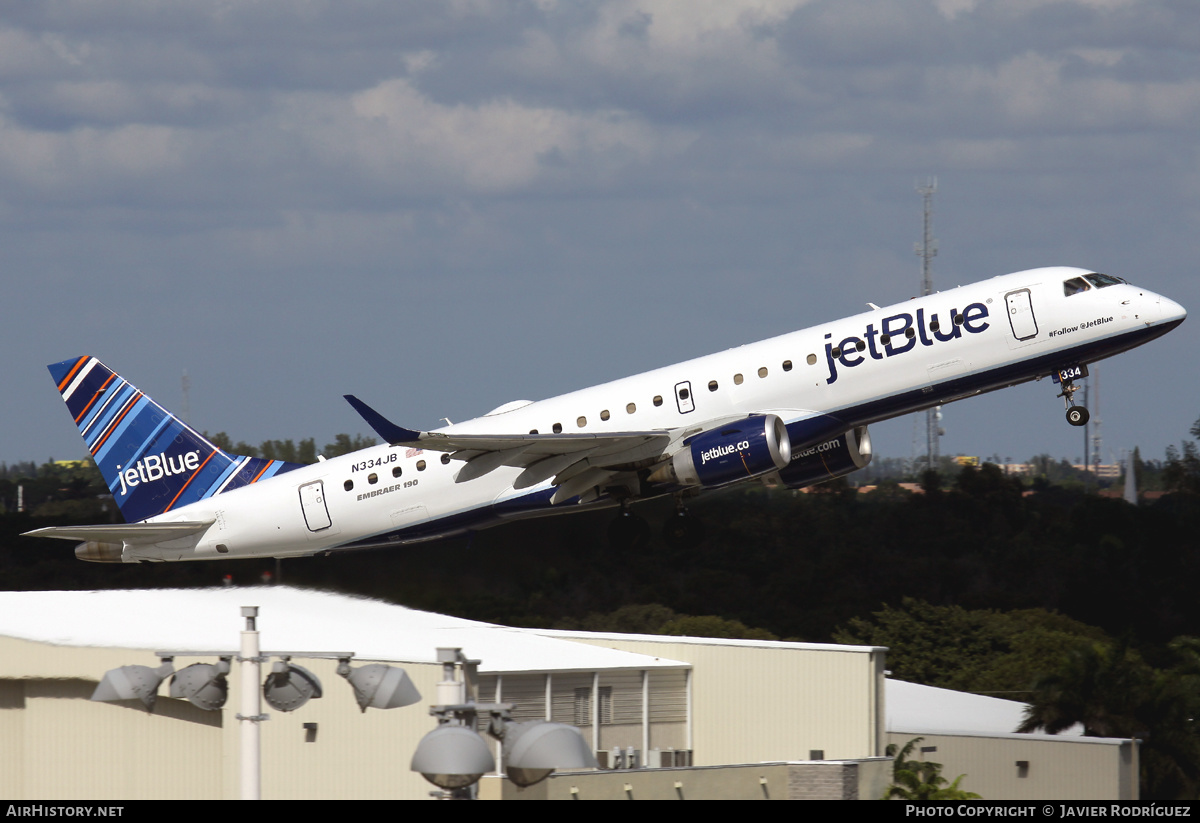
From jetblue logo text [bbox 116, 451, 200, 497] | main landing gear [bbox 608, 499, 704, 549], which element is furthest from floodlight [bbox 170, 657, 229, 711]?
jetblue logo text [bbox 116, 451, 200, 497]

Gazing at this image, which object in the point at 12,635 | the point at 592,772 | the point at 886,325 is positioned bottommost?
the point at 592,772

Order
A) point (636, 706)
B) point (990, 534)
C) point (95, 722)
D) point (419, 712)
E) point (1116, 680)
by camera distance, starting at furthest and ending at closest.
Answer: point (990, 534)
point (1116, 680)
point (636, 706)
point (95, 722)
point (419, 712)

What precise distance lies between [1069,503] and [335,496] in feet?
265

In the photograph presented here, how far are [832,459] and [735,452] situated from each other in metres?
5.00

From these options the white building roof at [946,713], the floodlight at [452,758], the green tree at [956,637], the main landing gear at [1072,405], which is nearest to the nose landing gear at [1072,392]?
the main landing gear at [1072,405]

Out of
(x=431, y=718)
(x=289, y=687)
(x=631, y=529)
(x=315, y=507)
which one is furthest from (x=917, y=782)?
(x=289, y=687)

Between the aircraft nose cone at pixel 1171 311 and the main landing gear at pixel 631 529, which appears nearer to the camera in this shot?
the aircraft nose cone at pixel 1171 311

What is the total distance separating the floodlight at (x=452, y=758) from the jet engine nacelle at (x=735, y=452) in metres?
18.8

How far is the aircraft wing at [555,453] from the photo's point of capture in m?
36.2

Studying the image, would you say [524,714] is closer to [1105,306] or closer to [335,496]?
[335,496]

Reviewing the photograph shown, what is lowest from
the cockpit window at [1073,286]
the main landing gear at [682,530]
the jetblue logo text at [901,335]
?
the main landing gear at [682,530]

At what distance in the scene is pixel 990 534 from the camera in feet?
323

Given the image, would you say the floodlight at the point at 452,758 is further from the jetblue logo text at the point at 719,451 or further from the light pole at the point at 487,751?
the jetblue logo text at the point at 719,451

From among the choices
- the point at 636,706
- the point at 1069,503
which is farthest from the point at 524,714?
the point at 1069,503
